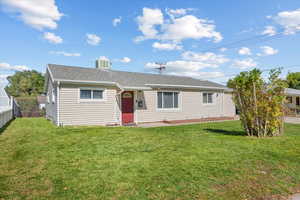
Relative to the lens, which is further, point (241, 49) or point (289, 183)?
point (241, 49)

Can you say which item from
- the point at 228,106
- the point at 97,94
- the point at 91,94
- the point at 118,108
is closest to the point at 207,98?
the point at 228,106

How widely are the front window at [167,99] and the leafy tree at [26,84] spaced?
46.1 m

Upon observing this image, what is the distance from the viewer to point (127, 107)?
1190cm

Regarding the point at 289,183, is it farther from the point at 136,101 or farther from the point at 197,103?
the point at 197,103

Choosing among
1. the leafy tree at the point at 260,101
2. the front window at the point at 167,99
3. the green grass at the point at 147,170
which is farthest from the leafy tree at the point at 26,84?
the leafy tree at the point at 260,101

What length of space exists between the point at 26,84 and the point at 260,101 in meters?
57.5

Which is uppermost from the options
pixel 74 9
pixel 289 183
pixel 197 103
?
pixel 74 9

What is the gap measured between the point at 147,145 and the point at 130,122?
21.2ft

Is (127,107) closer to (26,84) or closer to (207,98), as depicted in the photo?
(207,98)

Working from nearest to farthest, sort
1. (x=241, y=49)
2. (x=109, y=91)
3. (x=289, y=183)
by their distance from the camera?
(x=289, y=183) < (x=109, y=91) < (x=241, y=49)

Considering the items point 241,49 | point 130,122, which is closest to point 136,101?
point 130,122

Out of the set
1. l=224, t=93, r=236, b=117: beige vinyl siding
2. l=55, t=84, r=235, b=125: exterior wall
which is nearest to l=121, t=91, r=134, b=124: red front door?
l=55, t=84, r=235, b=125: exterior wall

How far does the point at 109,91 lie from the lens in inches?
440

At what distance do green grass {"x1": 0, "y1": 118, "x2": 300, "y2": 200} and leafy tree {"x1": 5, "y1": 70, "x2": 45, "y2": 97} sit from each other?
51086 mm
